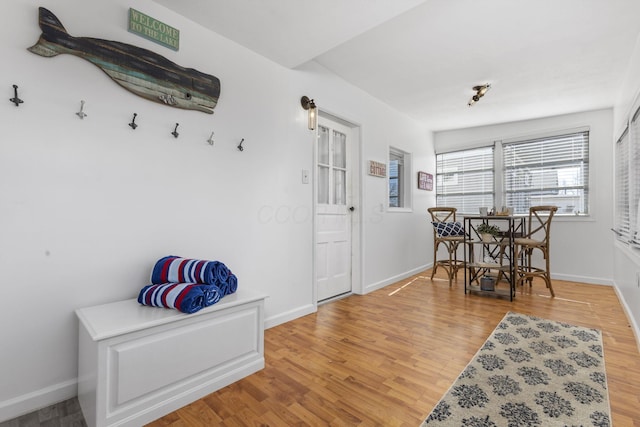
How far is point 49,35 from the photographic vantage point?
1.56 m

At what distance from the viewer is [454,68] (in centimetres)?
314

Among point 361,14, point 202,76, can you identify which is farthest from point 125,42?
point 361,14

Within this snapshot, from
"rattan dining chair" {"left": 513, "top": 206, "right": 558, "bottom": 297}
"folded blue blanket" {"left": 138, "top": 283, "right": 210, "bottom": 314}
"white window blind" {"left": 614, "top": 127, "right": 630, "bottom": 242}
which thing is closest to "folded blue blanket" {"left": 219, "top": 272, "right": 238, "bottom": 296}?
"folded blue blanket" {"left": 138, "top": 283, "right": 210, "bottom": 314}

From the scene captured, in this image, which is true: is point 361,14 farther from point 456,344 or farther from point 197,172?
point 456,344

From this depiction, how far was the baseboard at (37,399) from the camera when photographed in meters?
1.46

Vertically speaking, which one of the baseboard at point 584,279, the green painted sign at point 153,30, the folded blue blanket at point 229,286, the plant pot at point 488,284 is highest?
the green painted sign at point 153,30

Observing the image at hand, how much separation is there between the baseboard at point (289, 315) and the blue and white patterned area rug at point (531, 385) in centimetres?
147

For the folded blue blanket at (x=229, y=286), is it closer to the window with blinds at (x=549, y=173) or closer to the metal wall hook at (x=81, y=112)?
the metal wall hook at (x=81, y=112)

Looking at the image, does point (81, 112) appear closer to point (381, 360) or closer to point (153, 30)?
point (153, 30)

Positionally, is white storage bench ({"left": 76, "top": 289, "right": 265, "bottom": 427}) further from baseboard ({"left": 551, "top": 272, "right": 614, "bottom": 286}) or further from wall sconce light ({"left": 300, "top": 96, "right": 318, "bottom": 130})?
baseboard ({"left": 551, "top": 272, "right": 614, "bottom": 286})

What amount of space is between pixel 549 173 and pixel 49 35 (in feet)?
19.1

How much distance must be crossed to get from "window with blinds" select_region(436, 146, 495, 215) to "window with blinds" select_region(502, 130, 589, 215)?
254 mm

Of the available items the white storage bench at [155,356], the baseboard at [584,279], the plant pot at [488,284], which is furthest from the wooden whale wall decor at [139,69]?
the baseboard at [584,279]

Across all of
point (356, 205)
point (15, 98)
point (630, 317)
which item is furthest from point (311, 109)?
point (630, 317)
